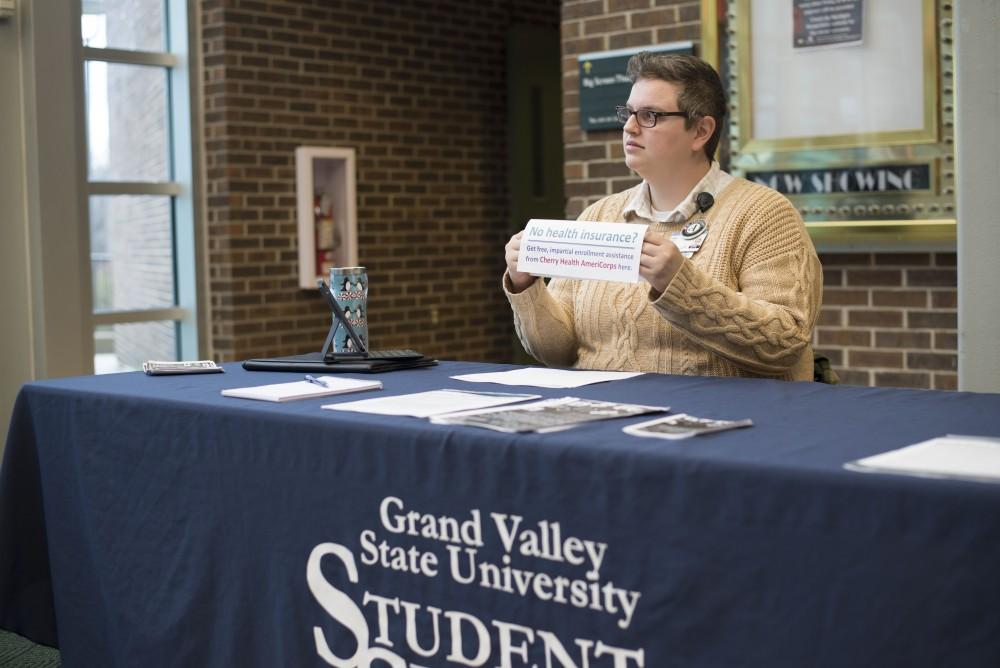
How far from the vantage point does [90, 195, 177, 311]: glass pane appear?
5.62 metres

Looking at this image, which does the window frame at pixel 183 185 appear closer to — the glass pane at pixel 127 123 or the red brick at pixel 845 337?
the glass pane at pixel 127 123

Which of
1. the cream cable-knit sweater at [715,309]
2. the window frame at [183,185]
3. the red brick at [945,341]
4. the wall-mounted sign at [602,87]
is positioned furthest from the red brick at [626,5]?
the window frame at [183,185]

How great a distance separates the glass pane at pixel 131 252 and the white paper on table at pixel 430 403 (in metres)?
3.80

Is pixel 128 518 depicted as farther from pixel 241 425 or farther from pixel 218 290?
pixel 218 290

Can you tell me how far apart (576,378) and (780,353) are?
0.46m

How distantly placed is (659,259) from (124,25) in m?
4.20

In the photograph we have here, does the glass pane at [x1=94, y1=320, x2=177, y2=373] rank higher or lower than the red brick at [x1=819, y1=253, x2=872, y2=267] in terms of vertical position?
lower

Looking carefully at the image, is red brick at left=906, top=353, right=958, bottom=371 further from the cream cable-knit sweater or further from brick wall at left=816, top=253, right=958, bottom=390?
the cream cable-knit sweater

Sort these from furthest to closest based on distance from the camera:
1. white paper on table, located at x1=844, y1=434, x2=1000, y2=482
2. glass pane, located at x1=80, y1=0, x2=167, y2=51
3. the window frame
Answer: the window frame → glass pane, located at x1=80, y1=0, x2=167, y2=51 → white paper on table, located at x1=844, y1=434, x2=1000, y2=482

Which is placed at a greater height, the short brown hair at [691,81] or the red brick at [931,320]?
the short brown hair at [691,81]

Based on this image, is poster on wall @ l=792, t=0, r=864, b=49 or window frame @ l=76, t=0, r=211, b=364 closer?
poster on wall @ l=792, t=0, r=864, b=49

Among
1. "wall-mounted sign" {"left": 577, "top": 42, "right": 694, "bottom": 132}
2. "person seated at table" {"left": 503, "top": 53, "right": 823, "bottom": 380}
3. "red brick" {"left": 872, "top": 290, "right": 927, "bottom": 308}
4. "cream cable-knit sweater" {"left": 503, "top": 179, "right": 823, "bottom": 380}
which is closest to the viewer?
"cream cable-knit sweater" {"left": 503, "top": 179, "right": 823, "bottom": 380}

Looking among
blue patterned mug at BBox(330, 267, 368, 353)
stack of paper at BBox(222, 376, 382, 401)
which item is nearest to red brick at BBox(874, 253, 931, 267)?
blue patterned mug at BBox(330, 267, 368, 353)

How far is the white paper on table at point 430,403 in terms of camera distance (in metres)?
1.96
